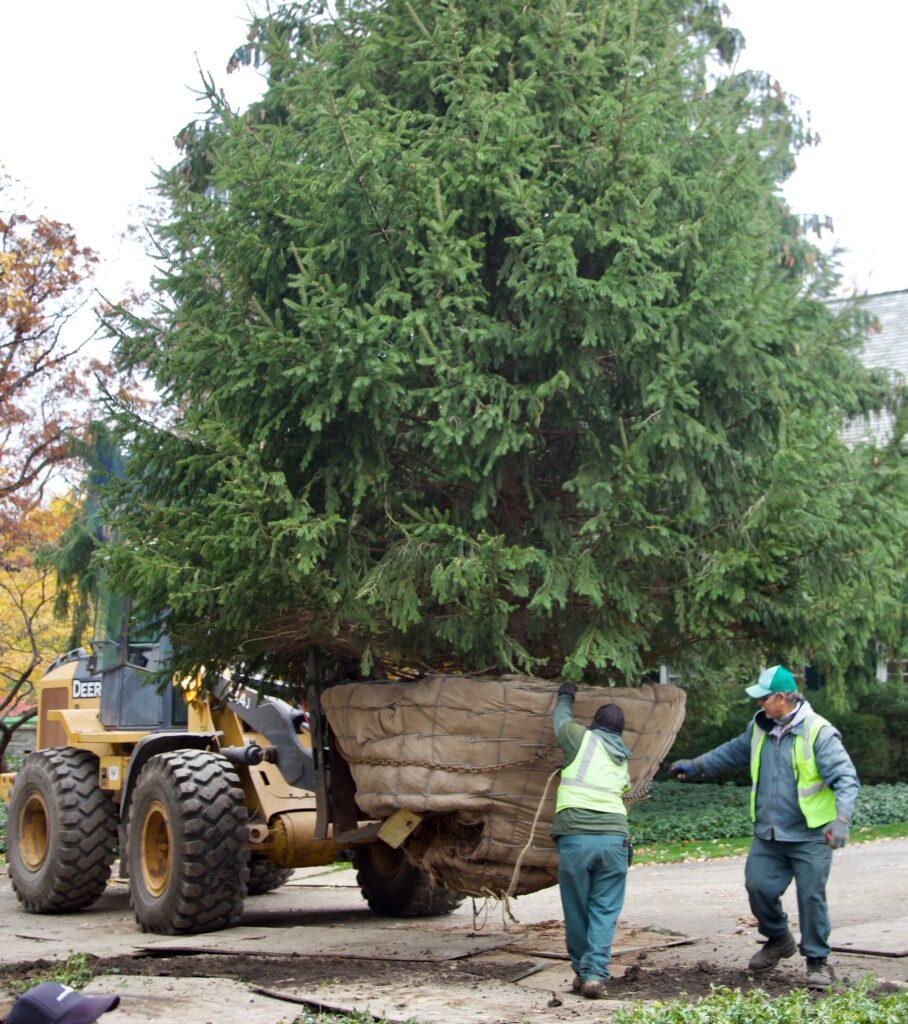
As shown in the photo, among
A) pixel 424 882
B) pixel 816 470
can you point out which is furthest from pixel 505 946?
pixel 816 470

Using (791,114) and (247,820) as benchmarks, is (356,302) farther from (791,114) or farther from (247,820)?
(791,114)

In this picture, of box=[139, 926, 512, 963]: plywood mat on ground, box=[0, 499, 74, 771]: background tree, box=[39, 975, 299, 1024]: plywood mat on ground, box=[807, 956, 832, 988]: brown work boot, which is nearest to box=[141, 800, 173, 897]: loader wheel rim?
box=[139, 926, 512, 963]: plywood mat on ground

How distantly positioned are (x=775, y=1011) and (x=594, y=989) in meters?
1.33

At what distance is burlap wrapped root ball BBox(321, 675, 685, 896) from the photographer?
755 centimetres

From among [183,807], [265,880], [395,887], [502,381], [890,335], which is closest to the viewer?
[502,381]

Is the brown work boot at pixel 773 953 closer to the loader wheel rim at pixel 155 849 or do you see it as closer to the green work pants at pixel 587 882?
the green work pants at pixel 587 882

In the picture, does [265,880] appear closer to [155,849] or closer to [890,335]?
[155,849]

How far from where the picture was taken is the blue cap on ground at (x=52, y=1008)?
3064mm

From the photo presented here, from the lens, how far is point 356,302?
316 inches

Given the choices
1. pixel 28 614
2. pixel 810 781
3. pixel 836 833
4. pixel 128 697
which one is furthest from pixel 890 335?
pixel 836 833

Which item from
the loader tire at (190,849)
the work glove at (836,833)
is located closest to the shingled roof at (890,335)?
the loader tire at (190,849)

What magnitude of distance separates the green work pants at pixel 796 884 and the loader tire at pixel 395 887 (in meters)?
3.56

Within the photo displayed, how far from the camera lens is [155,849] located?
9.84m

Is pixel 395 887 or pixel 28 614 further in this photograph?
pixel 28 614
